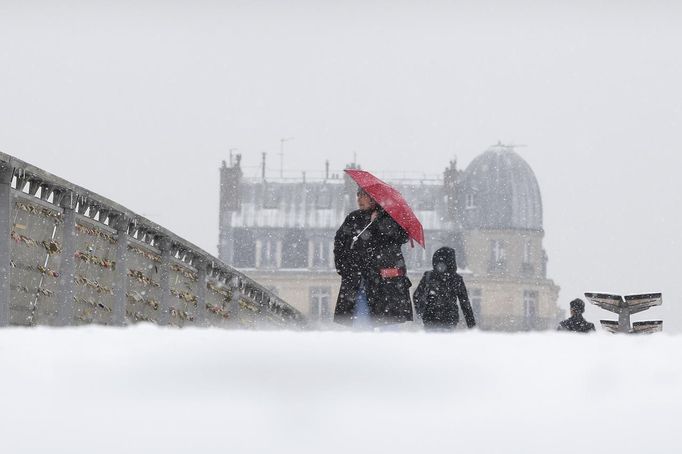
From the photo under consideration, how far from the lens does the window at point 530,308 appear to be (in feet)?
374

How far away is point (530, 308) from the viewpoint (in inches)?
4500

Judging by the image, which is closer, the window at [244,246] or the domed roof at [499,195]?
the window at [244,246]

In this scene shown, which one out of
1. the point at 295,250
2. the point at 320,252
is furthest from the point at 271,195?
the point at 320,252

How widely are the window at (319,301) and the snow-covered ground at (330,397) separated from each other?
108422 mm

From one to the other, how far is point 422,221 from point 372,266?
9941 cm

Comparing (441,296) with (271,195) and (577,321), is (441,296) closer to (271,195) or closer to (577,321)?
(577,321)

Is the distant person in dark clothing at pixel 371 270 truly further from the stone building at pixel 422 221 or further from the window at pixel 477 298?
the window at pixel 477 298

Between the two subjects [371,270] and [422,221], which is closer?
[371,270]

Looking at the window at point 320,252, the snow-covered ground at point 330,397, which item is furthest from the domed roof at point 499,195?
the snow-covered ground at point 330,397

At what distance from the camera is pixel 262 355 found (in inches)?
63.9

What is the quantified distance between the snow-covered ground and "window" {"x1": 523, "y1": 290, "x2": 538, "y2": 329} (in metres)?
113

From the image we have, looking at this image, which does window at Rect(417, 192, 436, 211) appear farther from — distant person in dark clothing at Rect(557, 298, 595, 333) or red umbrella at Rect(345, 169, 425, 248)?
red umbrella at Rect(345, 169, 425, 248)

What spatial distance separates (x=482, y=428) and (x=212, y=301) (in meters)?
14.2

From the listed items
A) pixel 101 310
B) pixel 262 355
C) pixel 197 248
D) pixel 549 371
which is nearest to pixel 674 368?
pixel 549 371
